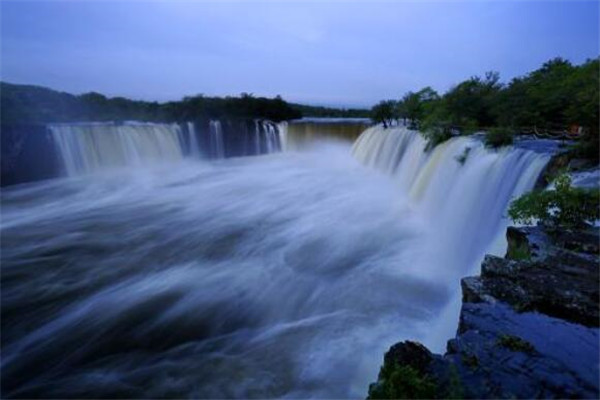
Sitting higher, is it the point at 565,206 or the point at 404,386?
the point at 565,206

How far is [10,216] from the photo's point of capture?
1222 cm

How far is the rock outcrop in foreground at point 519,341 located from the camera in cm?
238

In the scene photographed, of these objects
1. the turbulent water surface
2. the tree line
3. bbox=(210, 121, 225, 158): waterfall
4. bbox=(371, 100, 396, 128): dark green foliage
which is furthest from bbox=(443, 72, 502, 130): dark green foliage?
bbox=(210, 121, 225, 158): waterfall

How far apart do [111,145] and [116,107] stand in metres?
8.93

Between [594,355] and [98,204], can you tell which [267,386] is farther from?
[98,204]

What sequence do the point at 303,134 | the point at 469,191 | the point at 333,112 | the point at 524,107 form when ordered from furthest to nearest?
the point at 333,112, the point at 303,134, the point at 524,107, the point at 469,191

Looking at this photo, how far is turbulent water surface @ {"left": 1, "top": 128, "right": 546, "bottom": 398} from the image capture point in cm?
494

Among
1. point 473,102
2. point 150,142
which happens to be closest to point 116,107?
point 150,142

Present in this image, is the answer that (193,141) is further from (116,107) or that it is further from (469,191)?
(469,191)

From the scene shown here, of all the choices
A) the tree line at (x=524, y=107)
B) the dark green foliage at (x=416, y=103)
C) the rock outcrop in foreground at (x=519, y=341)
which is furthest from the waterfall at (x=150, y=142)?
the rock outcrop in foreground at (x=519, y=341)

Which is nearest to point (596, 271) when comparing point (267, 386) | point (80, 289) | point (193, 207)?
point (267, 386)

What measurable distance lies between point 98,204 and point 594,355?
1450 centimetres

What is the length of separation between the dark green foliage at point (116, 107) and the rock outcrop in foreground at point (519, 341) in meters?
21.0

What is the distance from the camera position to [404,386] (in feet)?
7.75
